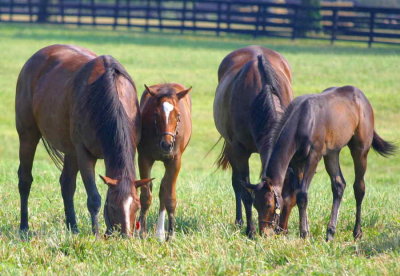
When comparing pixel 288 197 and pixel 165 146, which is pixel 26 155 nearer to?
pixel 165 146

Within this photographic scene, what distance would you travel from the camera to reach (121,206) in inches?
246

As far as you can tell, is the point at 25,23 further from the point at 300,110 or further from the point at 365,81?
the point at 300,110

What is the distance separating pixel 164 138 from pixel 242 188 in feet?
6.30

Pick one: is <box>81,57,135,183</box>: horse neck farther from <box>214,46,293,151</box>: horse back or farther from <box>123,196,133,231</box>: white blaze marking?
<box>214,46,293,151</box>: horse back

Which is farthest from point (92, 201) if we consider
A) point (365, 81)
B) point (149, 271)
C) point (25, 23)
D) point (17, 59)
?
point (25, 23)

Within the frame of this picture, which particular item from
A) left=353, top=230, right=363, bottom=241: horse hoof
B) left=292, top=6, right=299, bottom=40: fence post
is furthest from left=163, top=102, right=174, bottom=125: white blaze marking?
left=292, top=6, right=299, bottom=40: fence post

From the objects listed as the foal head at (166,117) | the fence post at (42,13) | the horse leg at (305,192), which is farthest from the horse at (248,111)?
the fence post at (42,13)

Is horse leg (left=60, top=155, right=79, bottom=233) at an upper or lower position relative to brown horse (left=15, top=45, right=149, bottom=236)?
lower

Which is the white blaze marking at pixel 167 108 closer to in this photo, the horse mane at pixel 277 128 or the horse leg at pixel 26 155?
the horse mane at pixel 277 128

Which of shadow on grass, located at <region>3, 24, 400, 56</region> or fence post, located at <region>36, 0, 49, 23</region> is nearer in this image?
shadow on grass, located at <region>3, 24, 400, 56</region>

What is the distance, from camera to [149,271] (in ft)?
18.2

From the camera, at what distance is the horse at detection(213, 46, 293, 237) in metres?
7.79

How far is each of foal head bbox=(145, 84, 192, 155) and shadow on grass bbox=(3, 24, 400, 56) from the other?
24.4m

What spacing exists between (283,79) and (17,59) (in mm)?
20904
